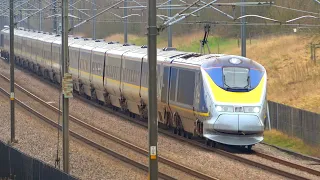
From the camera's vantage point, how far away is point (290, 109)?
26172 mm

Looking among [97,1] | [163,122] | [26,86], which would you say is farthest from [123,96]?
[97,1]

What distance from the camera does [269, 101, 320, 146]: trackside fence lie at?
2442cm

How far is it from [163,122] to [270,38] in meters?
23.1

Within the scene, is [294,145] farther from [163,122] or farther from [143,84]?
[143,84]

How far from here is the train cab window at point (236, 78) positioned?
2188 centimetres

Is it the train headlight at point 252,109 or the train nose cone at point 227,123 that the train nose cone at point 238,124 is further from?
the train headlight at point 252,109

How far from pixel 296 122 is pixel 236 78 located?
4.77 m

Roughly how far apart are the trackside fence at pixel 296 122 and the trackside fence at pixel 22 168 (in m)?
10.4

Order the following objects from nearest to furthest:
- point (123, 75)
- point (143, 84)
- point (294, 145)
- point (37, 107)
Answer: point (294, 145) → point (143, 84) → point (123, 75) → point (37, 107)

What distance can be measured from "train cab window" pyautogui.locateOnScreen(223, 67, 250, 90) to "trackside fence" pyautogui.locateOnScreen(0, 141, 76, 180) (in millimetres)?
6805

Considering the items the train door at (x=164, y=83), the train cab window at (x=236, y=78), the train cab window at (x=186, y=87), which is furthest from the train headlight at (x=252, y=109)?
the train door at (x=164, y=83)

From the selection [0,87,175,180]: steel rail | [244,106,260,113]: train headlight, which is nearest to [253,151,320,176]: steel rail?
[244,106,260,113]: train headlight

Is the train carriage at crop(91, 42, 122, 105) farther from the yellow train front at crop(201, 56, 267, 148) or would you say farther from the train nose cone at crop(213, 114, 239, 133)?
the train nose cone at crop(213, 114, 239, 133)

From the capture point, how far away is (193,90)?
2323 cm
